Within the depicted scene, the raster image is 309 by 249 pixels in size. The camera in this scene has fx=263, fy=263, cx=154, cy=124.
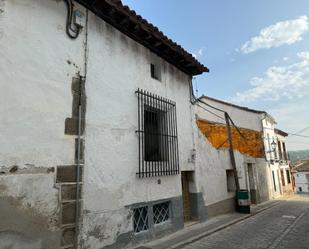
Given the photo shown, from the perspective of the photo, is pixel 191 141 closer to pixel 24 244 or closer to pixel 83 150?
pixel 83 150

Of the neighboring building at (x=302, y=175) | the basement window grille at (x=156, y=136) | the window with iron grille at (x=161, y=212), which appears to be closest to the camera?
the basement window grille at (x=156, y=136)

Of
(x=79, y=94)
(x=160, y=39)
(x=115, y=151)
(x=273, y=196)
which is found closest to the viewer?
(x=79, y=94)

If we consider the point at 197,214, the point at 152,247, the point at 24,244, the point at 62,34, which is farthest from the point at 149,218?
the point at 62,34

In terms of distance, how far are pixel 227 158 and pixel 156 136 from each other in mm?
5393

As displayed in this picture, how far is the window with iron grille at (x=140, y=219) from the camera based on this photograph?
6255 millimetres

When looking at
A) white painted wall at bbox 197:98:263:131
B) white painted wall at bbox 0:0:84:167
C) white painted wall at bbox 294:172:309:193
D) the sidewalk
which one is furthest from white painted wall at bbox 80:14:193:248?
white painted wall at bbox 294:172:309:193

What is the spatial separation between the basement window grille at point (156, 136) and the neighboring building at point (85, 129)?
3 cm

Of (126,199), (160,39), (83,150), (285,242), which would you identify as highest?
(160,39)

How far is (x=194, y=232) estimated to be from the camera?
7.38 m

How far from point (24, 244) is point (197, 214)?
5836 mm

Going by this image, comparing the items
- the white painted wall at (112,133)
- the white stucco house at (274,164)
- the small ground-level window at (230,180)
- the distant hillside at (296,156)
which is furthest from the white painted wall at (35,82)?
the distant hillside at (296,156)

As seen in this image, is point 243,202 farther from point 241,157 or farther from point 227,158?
point 241,157

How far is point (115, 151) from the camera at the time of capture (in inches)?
230

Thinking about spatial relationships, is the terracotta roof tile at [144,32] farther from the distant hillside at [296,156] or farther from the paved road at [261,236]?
the distant hillside at [296,156]
